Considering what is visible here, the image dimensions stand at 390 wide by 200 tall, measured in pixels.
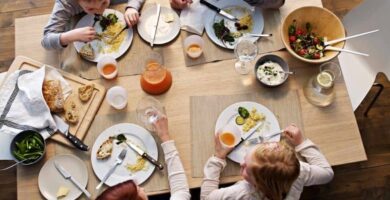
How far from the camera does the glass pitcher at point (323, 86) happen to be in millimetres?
1396

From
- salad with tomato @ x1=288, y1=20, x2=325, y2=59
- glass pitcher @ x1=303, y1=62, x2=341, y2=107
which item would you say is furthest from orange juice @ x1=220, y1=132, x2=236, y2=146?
salad with tomato @ x1=288, y1=20, x2=325, y2=59

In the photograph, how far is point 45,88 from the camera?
142 centimetres

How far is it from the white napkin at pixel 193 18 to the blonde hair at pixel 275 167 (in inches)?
23.4

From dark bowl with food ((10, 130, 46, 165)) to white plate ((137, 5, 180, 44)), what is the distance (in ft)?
1.85

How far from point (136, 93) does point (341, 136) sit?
2.56ft

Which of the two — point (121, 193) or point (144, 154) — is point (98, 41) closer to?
point (144, 154)

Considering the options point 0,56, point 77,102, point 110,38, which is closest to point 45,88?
point 77,102


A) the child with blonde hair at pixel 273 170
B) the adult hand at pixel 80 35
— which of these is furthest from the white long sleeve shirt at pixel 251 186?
the adult hand at pixel 80 35

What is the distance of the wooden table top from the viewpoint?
133cm

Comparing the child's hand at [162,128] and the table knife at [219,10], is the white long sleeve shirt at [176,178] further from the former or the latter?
the table knife at [219,10]

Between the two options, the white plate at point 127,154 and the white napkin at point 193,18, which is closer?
the white plate at point 127,154

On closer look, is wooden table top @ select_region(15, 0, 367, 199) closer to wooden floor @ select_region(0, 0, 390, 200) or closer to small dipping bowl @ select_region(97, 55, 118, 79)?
small dipping bowl @ select_region(97, 55, 118, 79)

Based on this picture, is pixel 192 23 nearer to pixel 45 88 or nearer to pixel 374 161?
pixel 45 88

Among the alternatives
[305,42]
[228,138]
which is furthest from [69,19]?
[305,42]
